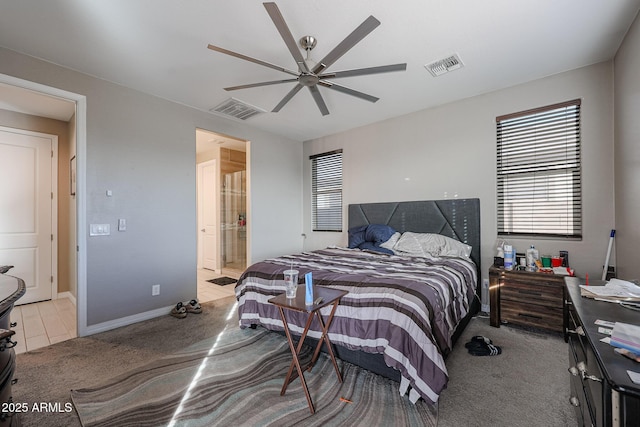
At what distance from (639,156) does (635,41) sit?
35.3 inches

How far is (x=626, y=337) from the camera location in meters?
0.92

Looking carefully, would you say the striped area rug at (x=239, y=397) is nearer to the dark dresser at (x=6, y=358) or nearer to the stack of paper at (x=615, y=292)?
the dark dresser at (x=6, y=358)

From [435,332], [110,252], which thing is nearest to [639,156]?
[435,332]

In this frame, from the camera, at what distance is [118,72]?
2918mm

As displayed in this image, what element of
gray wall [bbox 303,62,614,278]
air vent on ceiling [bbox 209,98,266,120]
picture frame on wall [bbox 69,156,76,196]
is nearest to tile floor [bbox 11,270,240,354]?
picture frame on wall [bbox 69,156,76,196]

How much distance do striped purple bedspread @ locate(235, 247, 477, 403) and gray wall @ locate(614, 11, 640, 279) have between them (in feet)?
4.01

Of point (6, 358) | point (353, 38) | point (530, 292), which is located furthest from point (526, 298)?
point (6, 358)

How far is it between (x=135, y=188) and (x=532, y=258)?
15.0 feet

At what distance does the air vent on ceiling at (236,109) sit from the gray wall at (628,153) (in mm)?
3728

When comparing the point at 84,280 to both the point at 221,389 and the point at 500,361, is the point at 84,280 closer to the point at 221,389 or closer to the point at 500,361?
the point at 221,389

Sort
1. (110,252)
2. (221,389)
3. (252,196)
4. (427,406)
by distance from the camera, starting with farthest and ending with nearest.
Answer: (252,196)
(110,252)
(221,389)
(427,406)

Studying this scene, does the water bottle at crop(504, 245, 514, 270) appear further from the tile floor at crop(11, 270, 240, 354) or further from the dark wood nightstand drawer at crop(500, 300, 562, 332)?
the tile floor at crop(11, 270, 240, 354)

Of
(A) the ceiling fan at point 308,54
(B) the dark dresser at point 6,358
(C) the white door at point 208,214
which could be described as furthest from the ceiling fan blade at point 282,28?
(C) the white door at point 208,214

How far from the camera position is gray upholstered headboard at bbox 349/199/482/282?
11.3ft
